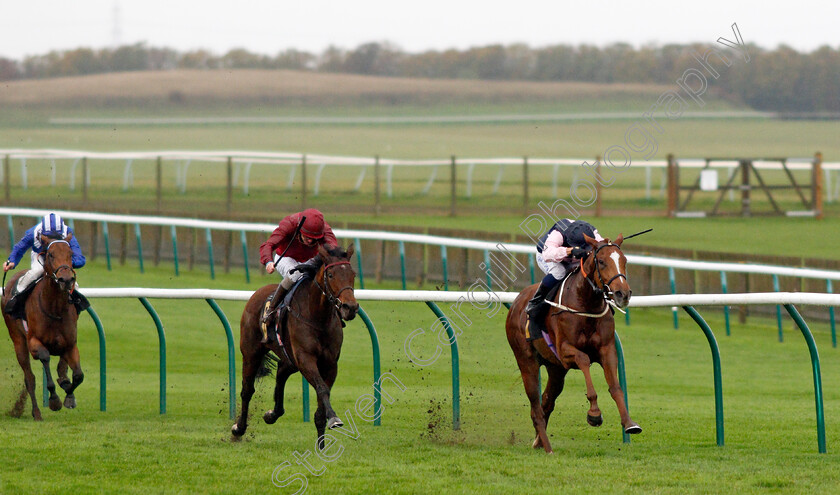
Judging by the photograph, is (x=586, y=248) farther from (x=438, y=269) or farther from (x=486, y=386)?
(x=438, y=269)

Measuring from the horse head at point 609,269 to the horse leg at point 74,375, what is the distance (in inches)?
144

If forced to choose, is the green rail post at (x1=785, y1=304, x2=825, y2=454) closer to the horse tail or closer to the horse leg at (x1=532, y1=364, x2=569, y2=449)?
the horse leg at (x1=532, y1=364, x2=569, y2=449)

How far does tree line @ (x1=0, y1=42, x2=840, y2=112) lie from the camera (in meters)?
39.1

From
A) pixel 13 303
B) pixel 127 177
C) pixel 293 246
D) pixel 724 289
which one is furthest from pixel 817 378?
pixel 127 177

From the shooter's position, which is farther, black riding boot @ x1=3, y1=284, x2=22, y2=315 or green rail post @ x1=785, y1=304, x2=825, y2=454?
black riding boot @ x1=3, y1=284, x2=22, y2=315

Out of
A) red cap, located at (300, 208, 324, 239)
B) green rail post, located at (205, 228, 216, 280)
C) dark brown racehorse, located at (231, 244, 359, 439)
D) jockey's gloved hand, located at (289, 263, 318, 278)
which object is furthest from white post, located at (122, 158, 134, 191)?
jockey's gloved hand, located at (289, 263, 318, 278)

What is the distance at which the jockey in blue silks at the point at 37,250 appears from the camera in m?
8.40

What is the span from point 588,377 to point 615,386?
144 mm

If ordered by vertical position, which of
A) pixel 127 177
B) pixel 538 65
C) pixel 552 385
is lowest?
pixel 552 385

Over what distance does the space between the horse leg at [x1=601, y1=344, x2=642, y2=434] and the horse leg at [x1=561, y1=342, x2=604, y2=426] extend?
→ 88 mm

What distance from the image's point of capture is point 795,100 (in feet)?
129

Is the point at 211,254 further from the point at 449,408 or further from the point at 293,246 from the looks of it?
the point at 293,246

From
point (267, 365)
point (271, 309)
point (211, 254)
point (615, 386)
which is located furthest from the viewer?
point (211, 254)

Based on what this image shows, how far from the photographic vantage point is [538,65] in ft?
146
